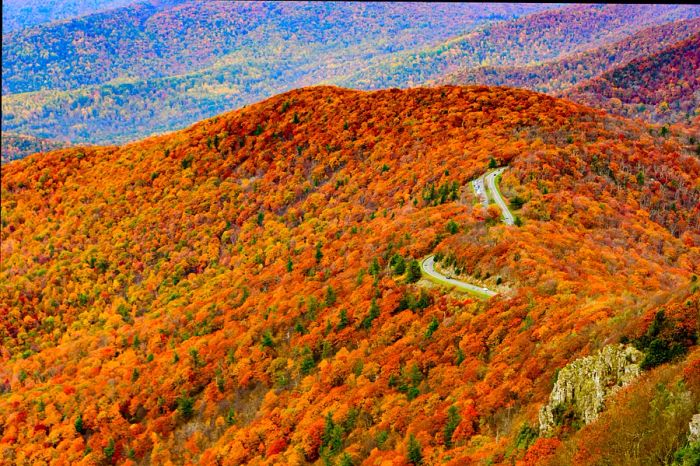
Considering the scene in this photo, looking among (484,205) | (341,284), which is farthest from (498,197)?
(341,284)

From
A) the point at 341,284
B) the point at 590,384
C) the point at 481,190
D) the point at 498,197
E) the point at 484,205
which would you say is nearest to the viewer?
the point at 590,384

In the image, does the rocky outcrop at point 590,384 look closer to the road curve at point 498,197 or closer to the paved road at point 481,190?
the road curve at point 498,197

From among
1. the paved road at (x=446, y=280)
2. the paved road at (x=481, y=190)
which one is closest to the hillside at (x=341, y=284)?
the paved road at (x=446, y=280)

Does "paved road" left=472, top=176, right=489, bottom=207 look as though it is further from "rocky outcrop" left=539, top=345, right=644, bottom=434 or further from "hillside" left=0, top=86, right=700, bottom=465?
"rocky outcrop" left=539, top=345, right=644, bottom=434

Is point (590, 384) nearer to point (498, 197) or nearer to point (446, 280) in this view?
point (446, 280)

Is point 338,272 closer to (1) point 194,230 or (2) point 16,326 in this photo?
(1) point 194,230

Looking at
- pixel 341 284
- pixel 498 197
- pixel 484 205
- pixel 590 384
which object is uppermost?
pixel 590 384
